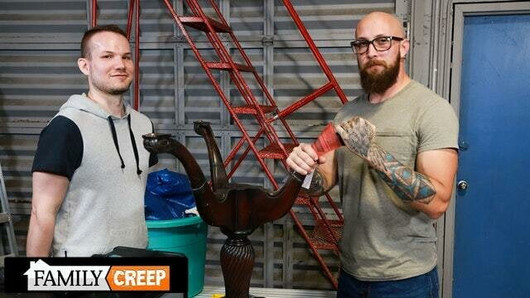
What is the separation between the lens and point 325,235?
109 inches

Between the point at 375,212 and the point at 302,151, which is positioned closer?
the point at 302,151

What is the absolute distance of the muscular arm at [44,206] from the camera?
1.51 m

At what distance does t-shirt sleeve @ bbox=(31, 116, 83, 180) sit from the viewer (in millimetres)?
1492

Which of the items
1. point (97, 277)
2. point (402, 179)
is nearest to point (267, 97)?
point (402, 179)

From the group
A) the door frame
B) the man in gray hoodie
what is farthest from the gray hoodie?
the door frame

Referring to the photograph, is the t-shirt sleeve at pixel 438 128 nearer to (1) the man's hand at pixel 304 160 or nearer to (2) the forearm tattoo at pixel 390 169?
(2) the forearm tattoo at pixel 390 169

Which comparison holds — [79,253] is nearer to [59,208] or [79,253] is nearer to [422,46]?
Answer: [59,208]

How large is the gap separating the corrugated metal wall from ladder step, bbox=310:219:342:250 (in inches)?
19.1

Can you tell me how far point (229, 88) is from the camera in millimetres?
3230

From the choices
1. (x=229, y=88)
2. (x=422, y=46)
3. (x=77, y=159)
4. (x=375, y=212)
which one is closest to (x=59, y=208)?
(x=77, y=159)

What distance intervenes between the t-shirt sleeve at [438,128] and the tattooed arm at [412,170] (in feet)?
0.08

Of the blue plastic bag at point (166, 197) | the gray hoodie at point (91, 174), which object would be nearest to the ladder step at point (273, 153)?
the blue plastic bag at point (166, 197)

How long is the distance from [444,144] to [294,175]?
647 millimetres

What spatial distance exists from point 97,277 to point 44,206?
691 millimetres
